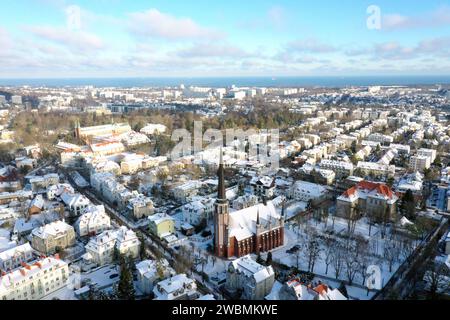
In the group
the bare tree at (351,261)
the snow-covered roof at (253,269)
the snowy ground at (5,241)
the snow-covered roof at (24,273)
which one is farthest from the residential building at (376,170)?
the snowy ground at (5,241)

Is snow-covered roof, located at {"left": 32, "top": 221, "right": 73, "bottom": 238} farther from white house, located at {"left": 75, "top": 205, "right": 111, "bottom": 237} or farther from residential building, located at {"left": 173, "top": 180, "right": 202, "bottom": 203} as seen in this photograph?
residential building, located at {"left": 173, "top": 180, "right": 202, "bottom": 203}

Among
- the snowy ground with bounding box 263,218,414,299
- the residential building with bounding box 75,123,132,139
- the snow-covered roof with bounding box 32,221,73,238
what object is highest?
the residential building with bounding box 75,123,132,139

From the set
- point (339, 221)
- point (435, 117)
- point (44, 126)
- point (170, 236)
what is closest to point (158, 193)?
point (170, 236)

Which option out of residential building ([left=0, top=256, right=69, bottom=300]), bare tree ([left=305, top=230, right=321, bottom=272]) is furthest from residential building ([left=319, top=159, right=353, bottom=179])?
residential building ([left=0, top=256, right=69, bottom=300])

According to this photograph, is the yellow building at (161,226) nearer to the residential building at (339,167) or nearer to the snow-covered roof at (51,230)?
the snow-covered roof at (51,230)

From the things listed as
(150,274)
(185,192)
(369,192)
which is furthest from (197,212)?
(369,192)

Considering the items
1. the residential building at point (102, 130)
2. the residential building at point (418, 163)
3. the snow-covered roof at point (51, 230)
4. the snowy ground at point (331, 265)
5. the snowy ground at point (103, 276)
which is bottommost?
the snowy ground at point (103, 276)

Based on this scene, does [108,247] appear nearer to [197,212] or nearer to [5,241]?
[197,212]
